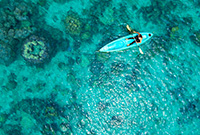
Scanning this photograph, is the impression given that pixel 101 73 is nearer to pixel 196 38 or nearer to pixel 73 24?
pixel 73 24

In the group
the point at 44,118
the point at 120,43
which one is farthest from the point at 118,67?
the point at 44,118

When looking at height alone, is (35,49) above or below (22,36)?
below

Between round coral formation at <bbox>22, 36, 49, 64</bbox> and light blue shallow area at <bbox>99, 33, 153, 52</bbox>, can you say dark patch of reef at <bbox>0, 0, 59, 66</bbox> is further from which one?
light blue shallow area at <bbox>99, 33, 153, 52</bbox>

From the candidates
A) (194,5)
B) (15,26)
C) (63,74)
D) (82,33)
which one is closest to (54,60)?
(63,74)

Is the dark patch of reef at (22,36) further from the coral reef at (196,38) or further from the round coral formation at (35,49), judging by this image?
the coral reef at (196,38)

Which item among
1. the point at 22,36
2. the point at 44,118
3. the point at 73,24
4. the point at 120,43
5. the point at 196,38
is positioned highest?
the point at 196,38

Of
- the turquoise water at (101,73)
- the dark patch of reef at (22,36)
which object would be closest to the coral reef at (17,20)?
the dark patch of reef at (22,36)

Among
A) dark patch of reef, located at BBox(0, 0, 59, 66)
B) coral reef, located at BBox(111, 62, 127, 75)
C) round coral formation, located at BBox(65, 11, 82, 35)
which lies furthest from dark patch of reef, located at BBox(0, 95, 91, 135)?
round coral formation, located at BBox(65, 11, 82, 35)
